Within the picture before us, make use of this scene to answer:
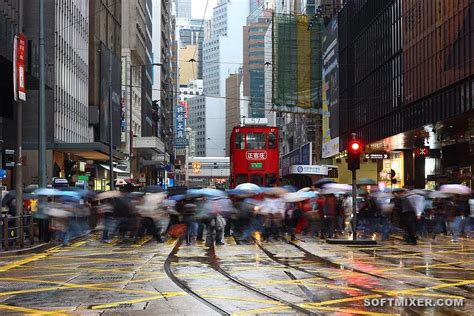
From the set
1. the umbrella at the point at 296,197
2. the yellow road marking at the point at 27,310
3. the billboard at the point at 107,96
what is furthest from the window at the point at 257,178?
A: the billboard at the point at 107,96

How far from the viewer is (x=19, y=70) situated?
77.5 ft

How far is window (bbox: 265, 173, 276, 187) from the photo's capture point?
33812 millimetres

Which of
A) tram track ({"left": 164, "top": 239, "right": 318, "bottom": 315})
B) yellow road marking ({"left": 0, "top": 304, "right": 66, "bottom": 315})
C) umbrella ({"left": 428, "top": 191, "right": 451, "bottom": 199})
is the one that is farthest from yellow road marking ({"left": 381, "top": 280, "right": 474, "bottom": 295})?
umbrella ({"left": 428, "top": 191, "right": 451, "bottom": 199})

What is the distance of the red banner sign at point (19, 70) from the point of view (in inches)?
882

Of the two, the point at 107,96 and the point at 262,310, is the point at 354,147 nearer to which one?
the point at 262,310

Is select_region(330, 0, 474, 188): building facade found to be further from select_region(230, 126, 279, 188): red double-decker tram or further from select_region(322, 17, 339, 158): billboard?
select_region(230, 126, 279, 188): red double-decker tram

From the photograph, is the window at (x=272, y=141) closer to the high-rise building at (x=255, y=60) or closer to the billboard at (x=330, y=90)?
the billboard at (x=330, y=90)

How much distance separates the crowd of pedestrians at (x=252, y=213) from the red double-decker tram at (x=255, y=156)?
7090 millimetres

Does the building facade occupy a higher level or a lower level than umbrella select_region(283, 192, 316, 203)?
higher

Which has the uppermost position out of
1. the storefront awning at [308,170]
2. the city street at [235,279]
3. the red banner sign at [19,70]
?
the red banner sign at [19,70]

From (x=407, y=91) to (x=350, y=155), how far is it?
2803 centimetres

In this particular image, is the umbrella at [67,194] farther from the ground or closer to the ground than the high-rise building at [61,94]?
closer to the ground

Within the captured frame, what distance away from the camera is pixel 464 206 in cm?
2392

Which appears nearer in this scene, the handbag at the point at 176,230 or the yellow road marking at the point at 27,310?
the yellow road marking at the point at 27,310
